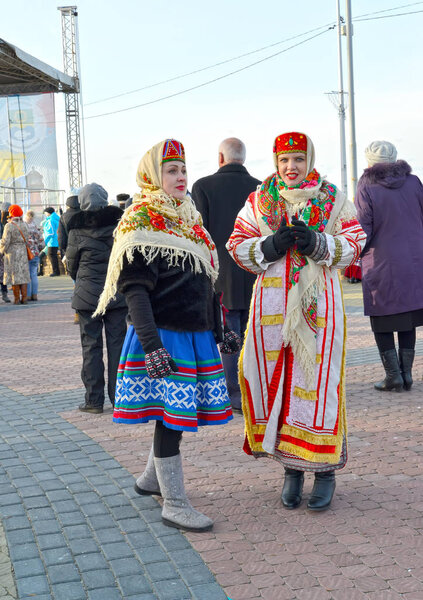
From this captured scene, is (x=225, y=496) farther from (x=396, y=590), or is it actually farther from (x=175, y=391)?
(x=396, y=590)

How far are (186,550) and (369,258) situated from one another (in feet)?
12.8

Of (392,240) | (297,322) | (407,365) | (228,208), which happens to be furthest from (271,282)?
(407,365)

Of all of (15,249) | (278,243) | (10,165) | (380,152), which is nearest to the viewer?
(278,243)

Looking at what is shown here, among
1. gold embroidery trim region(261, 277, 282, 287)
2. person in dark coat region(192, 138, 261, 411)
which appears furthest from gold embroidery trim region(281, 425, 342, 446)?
person in dark coat region(192, 138, 261, 411)

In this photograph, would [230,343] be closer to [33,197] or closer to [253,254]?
[253,254]

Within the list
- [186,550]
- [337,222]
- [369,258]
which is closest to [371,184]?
[369,258]

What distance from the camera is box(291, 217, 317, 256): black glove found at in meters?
3.95

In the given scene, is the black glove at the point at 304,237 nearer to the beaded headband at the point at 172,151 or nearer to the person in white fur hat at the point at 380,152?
the beaded headband at the point at 172,151

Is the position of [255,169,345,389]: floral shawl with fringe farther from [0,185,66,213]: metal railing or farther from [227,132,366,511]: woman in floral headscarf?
[0,185,66,213]: metal railing

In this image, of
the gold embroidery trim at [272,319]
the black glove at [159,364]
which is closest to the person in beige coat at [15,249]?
the gold embroidery trim at [272,319]

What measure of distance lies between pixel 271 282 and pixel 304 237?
39 cm

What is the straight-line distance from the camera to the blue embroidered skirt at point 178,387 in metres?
3.88

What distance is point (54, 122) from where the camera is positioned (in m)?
33.1

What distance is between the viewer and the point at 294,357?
164 inches
